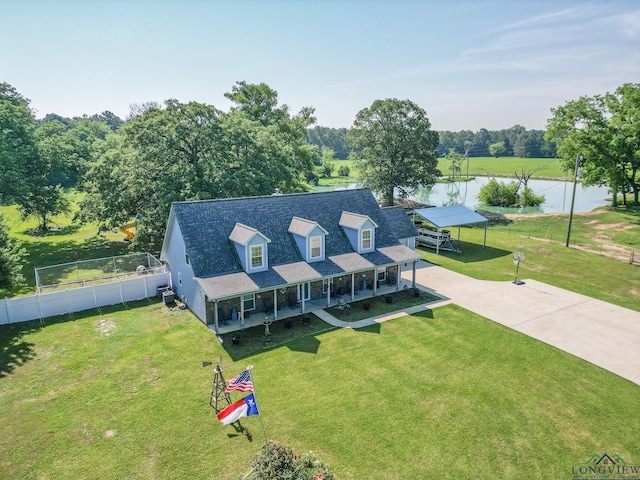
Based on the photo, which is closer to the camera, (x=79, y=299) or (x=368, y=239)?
(x=79, y=299)

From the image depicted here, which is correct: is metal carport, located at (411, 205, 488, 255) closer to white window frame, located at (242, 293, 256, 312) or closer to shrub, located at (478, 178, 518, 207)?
white window frame, located at (242, 293, 256, 312)

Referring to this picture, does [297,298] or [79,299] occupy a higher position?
[79,299]

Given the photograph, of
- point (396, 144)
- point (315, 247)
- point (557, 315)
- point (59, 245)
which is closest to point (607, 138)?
point (396, 144)

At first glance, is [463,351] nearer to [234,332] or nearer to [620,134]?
[234,332]

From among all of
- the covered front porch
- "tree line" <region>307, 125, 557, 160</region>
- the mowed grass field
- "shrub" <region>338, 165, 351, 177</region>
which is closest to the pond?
"shrub" <region>338, 165, 351, 177</region>

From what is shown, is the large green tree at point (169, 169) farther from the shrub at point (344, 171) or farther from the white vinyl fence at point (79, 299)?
the shrub at point (344, 171)

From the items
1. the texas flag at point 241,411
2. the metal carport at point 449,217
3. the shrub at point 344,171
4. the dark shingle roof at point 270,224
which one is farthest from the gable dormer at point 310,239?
the shrub at point 344,171

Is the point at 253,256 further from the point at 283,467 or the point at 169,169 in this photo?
the point at 169,169
